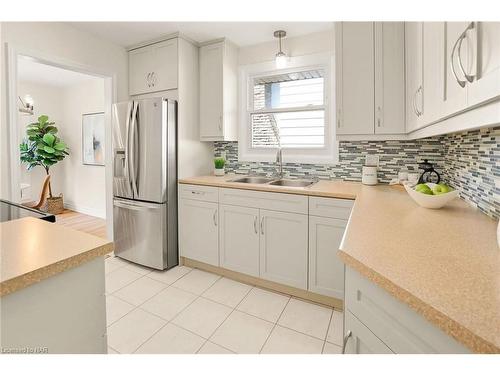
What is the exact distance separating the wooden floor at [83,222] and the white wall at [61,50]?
2115 millimetres

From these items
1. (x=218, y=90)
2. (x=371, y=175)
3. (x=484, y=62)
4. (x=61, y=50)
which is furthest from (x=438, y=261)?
(x=61, y=50)

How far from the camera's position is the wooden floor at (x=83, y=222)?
4.21 metres

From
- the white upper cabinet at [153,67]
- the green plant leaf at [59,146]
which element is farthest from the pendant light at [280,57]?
the green plant leaf at [59,146]

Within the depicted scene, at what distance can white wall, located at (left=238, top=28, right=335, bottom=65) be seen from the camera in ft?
8.75

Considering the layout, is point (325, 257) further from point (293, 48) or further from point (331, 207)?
point (293, 48)

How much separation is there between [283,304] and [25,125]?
5.89 m

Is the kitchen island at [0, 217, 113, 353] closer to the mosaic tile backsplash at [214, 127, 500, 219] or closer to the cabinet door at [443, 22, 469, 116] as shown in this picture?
the cabinet door at [443, 22, 469, 116]

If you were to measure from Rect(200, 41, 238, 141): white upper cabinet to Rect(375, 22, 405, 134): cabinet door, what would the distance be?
4.73 feet

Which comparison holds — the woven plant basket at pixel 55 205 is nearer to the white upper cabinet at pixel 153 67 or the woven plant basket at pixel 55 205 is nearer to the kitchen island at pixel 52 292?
the white upper cabinet at pixel 153 67

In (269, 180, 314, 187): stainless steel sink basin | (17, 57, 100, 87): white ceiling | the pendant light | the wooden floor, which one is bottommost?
the wooden floor

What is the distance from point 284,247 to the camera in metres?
2.29

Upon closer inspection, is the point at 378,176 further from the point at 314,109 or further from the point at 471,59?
the point at 471,59

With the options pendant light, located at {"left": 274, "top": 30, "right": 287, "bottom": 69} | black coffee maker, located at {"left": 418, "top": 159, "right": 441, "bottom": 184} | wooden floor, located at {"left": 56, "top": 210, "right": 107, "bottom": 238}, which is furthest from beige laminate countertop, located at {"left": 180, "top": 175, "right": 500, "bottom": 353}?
wooden floor, located at {"left": 56, "top": 210, "right": 107, "bottom": 238}
